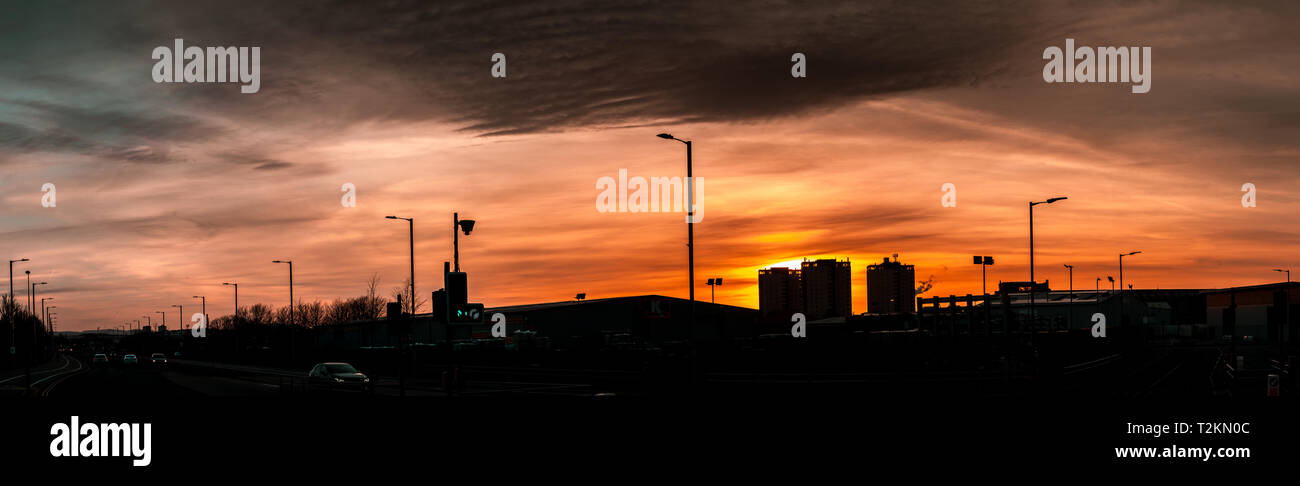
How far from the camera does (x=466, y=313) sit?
29.9 metres

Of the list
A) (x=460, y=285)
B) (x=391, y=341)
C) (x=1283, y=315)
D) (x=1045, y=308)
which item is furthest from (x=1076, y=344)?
(x=391, y=341)

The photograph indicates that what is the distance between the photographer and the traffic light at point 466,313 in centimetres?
2953

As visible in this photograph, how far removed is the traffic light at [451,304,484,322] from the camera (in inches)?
1163

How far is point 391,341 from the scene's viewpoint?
157 metres
